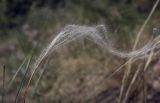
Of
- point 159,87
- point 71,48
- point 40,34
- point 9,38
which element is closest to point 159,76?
point 159,87

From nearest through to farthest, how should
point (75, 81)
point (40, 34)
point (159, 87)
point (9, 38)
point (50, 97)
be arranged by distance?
point (159, 87)
point (50, 97)
point (75, 81)
point (40, 34)
point (9, 38)

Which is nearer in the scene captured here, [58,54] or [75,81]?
[75,81]

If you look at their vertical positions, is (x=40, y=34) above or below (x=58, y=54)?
above

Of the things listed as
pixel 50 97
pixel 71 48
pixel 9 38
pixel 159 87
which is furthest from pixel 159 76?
pixel 9 38

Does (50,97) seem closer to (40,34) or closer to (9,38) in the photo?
A: (40,34)

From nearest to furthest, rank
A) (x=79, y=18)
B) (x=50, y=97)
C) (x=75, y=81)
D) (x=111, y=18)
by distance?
(x=50, y=97), (x=75, y=81), (x=111, y=18), (x=79, y=18)

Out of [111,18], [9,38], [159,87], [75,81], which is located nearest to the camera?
[159,87]

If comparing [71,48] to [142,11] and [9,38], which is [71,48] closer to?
[142,11]

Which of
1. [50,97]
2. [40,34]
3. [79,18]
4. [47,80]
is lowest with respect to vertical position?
[50,97]

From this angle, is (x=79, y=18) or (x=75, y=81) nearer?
(x=75, y=81)
